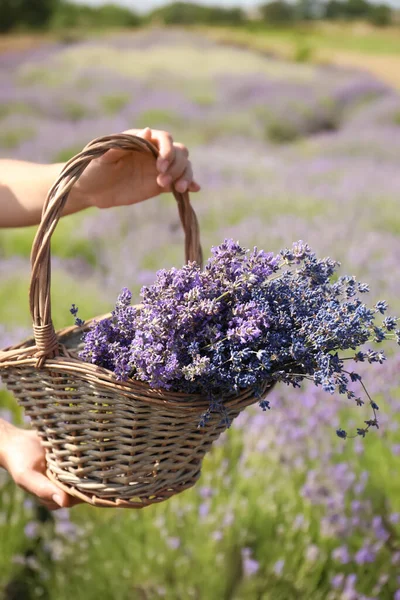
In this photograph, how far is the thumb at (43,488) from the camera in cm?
115

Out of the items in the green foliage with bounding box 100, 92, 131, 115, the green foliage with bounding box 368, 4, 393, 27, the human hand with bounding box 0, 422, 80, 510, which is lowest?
the green foliage with bounding box 368, 4, 393, 27

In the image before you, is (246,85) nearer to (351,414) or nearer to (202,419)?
(351,414)

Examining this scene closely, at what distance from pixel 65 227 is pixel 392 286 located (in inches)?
90.8

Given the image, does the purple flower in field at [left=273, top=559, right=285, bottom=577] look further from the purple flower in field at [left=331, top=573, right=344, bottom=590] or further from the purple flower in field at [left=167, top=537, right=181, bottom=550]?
the purple flower in field at [left=167, top=537, right=181, bottom=550]

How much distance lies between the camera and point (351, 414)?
2.27 metres

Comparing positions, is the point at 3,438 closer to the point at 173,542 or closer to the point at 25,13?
the point at 173,542

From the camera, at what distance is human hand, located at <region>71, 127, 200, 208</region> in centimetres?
126

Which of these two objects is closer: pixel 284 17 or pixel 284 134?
pixel 284 134

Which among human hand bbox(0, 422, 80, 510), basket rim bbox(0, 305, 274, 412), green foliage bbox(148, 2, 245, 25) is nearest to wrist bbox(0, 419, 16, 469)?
human hand bbox(0, 422, 80, 510)

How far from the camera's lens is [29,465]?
1.24 metres

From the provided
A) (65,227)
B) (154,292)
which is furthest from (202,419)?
(65,227)

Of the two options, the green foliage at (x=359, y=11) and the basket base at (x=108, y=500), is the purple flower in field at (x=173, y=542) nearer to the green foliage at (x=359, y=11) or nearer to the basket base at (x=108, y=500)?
the basket base at (x=108, y=500)

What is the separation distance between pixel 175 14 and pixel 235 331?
18.3 metres

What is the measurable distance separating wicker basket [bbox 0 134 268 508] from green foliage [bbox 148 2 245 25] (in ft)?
58.5
